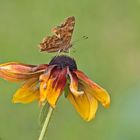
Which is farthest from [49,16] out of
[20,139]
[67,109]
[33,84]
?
[33,84]

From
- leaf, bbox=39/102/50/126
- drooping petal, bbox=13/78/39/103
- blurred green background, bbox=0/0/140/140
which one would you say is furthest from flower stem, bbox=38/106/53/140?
blurred green background, bbox=0/0/140/140

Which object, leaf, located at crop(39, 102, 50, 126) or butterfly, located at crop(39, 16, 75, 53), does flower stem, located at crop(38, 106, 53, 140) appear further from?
butterfly, located at crop(39, 16, 75, 53)

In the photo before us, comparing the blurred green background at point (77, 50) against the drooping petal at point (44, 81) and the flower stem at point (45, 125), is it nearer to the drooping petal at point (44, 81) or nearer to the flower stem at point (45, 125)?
the drooping petal at point (44, 81)

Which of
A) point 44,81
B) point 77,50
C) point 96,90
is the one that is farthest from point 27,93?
point 77,50

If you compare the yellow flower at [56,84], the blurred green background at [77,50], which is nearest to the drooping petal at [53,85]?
the yellow flower at [56,84]

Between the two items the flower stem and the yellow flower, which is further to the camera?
the yellow flower

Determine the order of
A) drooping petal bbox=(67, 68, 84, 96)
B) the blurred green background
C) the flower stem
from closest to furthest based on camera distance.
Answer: the flower stem < drooping petal bbox=(67, 68, 84, 96) < the blurred green background

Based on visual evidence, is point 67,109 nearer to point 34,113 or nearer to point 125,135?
point 34,113

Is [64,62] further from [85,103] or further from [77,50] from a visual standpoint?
[77,50]
